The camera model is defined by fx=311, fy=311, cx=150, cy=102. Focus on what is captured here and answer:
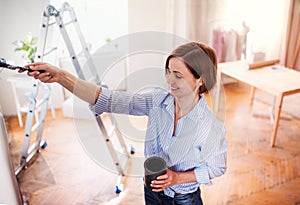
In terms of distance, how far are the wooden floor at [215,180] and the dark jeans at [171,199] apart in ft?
2.56

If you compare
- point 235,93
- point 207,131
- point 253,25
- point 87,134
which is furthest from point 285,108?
point 207,131

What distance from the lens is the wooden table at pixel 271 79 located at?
2.40 meters

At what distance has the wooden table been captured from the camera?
7.89 feet

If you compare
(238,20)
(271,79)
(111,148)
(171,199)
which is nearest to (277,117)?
(271,79)

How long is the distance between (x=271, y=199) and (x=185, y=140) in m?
1.22

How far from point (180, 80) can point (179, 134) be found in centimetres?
19

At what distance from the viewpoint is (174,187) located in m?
1.15

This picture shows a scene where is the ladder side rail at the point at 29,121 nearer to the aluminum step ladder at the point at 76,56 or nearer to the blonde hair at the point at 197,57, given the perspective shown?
the aluminum step ladder at the point at 76,56

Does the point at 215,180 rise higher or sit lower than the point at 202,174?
lower

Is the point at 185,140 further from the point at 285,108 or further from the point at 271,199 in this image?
the point at 285,108

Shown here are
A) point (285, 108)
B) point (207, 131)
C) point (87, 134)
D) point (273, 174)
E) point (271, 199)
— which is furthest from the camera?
point (285, 108)

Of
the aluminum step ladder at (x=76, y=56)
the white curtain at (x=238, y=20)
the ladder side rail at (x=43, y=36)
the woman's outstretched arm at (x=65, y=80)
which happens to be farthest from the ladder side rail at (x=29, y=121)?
the white curtain at (x=238, y=20)

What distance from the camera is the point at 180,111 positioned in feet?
3.73

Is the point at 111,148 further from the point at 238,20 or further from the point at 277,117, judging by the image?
the point at 238,20
